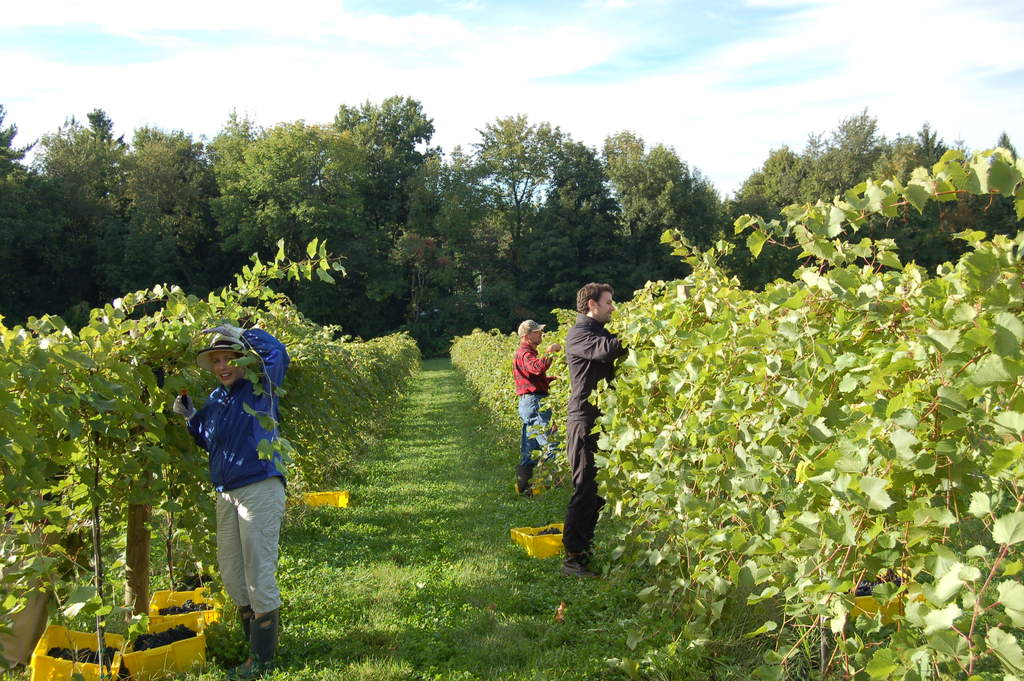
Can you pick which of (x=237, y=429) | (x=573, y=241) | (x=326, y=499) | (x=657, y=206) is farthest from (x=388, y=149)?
(x=237, y=429)

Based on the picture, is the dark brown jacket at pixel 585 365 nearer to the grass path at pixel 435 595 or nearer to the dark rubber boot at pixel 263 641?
the grass path at pixel 435 595

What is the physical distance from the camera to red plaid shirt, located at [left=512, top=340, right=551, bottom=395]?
7.53m

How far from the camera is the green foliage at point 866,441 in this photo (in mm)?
1605

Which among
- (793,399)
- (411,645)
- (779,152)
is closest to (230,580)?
(411,645)

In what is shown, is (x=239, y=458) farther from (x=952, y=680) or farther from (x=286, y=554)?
(x=952, y=680)

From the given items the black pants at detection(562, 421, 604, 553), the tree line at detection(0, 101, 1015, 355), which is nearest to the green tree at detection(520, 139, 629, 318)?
the tree line at detection(0, 101, 1015, 355)

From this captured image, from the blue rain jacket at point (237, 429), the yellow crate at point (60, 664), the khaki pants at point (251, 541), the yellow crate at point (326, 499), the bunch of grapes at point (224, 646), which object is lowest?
the yellow crate at point (326, 499)

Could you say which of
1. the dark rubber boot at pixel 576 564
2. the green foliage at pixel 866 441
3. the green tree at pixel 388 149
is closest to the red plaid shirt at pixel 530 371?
the dark rubber boot at pixel 576 564

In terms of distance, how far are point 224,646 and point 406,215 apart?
4818 centimetres

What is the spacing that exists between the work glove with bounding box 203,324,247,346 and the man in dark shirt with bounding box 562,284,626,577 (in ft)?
7.28

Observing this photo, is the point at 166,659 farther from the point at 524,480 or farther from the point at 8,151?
the point at 8,151

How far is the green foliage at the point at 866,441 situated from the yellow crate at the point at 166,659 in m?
2.42

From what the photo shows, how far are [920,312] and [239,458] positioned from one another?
3076 millimetres

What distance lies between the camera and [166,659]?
12.0 feet
